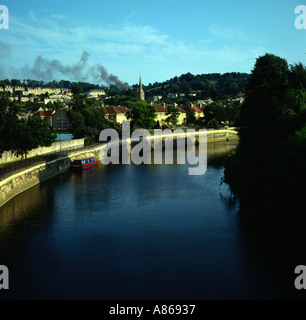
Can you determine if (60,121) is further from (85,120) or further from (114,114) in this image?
(85,120)

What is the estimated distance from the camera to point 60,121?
10669 cm

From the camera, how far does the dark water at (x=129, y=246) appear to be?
1955cm

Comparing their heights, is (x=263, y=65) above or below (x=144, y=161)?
above

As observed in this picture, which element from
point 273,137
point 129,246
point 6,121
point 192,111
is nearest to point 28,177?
point 6,121

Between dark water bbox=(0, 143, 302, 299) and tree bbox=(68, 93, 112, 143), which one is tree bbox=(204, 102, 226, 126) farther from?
dark water bbox=(0, 143, 302, 299)

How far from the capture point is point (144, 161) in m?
64.4

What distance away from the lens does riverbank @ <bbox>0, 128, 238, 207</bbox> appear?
117ft

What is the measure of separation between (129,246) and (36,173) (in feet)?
76.3

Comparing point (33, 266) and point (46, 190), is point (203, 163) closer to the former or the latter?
point (46, 190)

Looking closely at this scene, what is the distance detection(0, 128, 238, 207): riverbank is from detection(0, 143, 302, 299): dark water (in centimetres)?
98

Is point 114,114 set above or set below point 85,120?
above

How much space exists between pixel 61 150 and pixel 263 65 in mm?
35034

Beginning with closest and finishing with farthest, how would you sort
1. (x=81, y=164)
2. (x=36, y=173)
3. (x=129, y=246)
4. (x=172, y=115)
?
(x=129, y=246) < (x=36, y=173) < (x=81, y=164) < (x=172, y=115)
